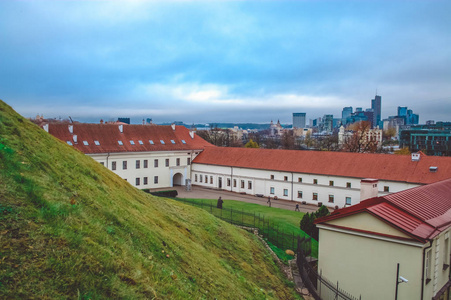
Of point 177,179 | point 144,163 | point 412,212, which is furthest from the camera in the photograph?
point 177,179

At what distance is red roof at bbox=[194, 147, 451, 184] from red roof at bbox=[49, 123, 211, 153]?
724 cm

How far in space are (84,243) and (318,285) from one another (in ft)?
39.9

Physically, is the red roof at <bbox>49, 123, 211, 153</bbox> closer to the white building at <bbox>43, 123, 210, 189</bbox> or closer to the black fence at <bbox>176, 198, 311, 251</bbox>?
the white building at <bbox>43, 123, 210, 189</bbox>

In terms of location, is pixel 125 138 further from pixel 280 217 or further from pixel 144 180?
pixel 280 217

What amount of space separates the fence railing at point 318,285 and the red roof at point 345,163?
2433cm

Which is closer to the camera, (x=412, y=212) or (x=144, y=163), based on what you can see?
(x=412, y=212)

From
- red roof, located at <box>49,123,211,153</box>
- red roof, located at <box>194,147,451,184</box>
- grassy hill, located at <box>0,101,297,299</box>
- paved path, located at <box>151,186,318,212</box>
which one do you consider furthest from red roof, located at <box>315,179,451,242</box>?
red roof, located at <box>49,123,211,153</box>

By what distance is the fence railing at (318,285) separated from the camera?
49.3 ft

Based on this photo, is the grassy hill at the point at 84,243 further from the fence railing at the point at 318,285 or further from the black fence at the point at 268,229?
the black fence at the point at 268,229

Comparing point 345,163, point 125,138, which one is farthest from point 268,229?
point 125,138

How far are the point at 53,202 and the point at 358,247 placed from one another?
11.8m

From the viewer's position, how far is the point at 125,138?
5016 cm

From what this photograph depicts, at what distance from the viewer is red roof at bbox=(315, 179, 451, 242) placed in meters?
13.6

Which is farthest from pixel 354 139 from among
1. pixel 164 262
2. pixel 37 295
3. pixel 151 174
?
pixel 37 295
